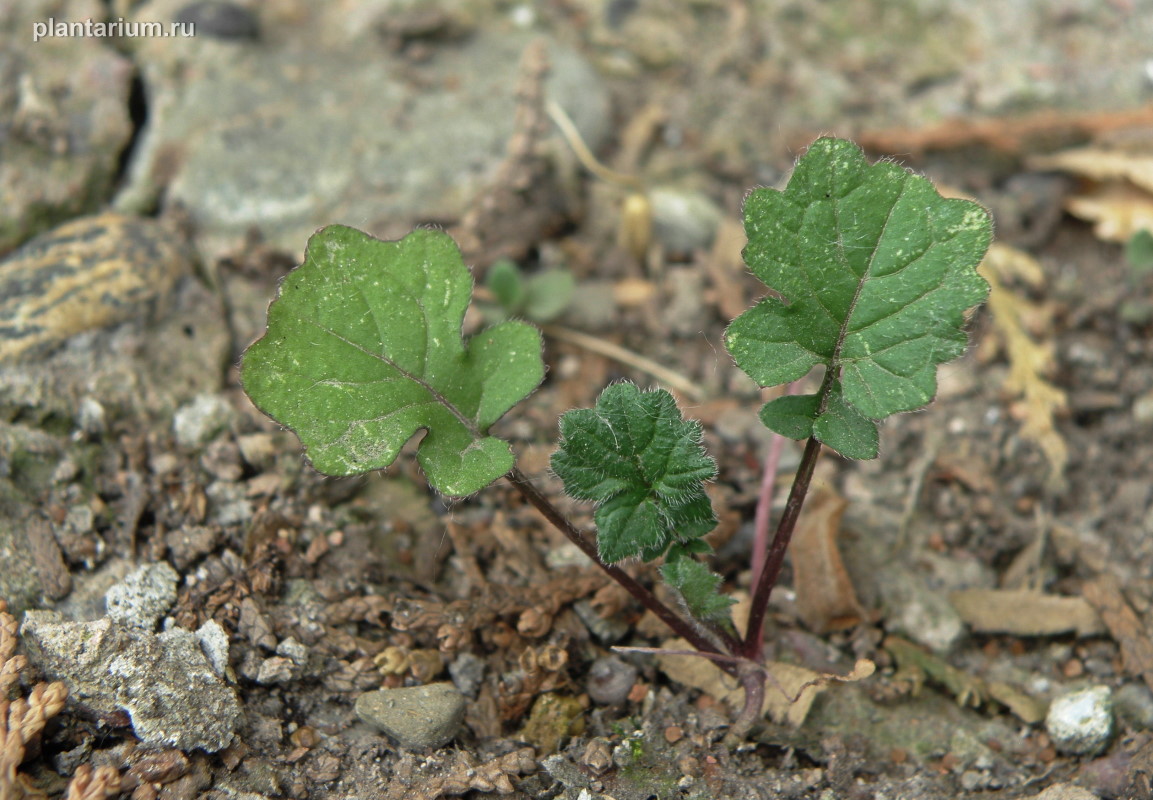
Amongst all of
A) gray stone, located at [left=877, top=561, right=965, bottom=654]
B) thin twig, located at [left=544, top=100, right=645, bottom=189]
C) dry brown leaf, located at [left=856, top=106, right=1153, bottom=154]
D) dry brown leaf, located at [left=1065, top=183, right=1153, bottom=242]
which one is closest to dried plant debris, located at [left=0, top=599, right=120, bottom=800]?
gray stone, located at [left=877, top=561, right=965, bottom=654]

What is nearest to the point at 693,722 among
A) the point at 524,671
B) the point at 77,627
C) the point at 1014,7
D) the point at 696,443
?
the point at 524,671

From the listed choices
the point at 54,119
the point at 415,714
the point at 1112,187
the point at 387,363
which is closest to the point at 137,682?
the point at 415,714

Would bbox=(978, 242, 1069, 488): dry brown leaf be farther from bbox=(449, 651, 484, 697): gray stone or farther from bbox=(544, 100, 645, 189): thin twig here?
bbox=(449, 651, 484, 697): gray stone

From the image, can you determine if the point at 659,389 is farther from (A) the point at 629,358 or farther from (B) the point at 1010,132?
(B) the point at 1010,132

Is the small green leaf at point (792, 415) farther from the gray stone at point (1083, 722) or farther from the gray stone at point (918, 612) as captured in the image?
the gray stone at point (1083, 722)

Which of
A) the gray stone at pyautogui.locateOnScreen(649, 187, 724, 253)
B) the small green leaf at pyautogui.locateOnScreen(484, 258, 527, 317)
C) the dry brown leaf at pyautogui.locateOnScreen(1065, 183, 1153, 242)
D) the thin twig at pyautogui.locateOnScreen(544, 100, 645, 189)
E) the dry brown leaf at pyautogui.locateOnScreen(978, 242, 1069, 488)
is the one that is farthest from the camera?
the thin twig at pyautogui.locateOnScreen(544, 100, 645, 189)

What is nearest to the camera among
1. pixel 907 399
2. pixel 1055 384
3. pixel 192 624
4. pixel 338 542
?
pixel 907 399

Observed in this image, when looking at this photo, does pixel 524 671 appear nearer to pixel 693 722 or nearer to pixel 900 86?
pixel 693 722
